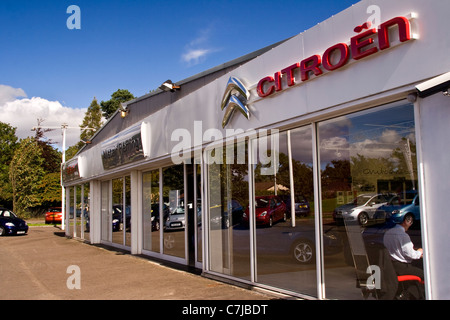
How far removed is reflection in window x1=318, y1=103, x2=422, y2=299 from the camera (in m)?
4.73

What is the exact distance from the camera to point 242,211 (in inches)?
299

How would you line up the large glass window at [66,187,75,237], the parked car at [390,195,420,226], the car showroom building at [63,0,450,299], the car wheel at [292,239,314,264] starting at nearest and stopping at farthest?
1. the car showroom building at [63,0,450,299]
2. the parked car at [390,195,420,226]
3. the car wheel at [292,239,314,264]
4. the large glass window at [66,187,75,237]

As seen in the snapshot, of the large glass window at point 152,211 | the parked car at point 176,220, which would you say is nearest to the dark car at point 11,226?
the large glass window at point 152,211

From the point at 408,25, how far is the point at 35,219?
43.0 m

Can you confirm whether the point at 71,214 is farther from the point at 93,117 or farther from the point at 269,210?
the point at 93,117

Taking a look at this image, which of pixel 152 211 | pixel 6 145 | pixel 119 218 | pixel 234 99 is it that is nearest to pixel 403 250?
pixel 234 99

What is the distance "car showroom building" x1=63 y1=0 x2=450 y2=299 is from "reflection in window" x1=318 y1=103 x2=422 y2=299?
0.01 meters

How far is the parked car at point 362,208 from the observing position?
511 centimetres

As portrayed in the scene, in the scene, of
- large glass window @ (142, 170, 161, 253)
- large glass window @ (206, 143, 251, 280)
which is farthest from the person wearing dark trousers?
large glass window @ (142, 170, 161, 253)

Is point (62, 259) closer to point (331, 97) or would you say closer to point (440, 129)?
point (331, 97)

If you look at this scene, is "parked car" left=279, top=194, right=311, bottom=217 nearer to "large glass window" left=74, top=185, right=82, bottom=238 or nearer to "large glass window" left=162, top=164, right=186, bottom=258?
"large glass window" left=162, top=164, right=186, bottom=258

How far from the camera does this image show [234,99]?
282 inches

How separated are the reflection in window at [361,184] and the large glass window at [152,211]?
6.47m
